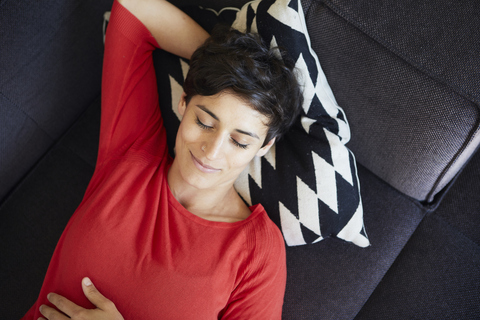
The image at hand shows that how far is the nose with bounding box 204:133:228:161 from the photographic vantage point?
985 millimetres

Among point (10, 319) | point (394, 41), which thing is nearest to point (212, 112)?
point (394, 41)

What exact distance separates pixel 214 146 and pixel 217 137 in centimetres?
3

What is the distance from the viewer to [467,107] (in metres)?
1.04

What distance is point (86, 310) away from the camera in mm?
1022

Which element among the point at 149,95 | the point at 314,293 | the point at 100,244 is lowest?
the point at 100,244

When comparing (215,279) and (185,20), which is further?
(185,20)

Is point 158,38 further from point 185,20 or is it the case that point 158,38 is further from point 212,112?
point 212,112

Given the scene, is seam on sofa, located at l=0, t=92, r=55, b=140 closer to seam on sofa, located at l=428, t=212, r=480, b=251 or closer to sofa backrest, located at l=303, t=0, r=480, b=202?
sofa backrest, located at l=303, t=0, r=480, b=202

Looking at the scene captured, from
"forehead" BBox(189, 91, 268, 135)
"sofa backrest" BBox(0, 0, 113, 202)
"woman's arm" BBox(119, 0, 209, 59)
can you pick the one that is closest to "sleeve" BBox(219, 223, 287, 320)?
"forehead" BBox(189, 91, 268, 135)

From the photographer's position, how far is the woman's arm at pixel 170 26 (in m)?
1.25

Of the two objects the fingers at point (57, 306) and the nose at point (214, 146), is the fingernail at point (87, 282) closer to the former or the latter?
the fingers at point (57, 306)

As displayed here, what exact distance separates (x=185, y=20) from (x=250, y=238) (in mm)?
889

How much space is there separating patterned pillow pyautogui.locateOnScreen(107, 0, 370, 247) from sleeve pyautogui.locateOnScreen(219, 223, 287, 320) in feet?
0.50

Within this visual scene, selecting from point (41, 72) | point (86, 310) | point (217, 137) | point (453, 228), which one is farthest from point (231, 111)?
point (453, 228)
